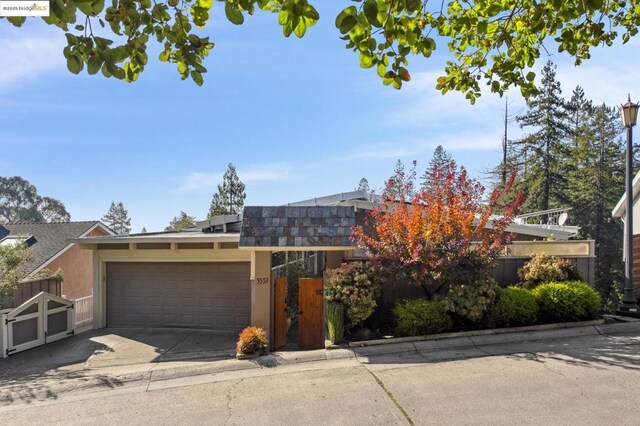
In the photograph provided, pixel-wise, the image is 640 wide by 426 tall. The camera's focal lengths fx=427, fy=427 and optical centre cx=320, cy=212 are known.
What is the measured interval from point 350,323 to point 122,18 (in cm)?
724

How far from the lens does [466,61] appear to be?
15.8 ft

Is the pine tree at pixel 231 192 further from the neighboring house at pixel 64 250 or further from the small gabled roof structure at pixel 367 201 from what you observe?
the small gabled roof structure at pixel 367 201

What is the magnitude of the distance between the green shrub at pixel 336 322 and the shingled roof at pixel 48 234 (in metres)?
15.2

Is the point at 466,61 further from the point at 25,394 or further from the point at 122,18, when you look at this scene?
the point at 25,394

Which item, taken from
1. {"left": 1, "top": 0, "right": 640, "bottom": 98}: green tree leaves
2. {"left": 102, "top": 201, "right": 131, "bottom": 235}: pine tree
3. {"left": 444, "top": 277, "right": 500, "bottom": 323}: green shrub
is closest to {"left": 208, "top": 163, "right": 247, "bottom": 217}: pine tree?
{"left": 444, "top": 277, "right": 500, "bottom": 323}: green shrub

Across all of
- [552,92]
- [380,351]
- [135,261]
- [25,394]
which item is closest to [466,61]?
[380,351]

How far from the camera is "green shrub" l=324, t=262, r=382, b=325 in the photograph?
8227 mm

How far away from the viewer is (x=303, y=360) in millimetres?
7504

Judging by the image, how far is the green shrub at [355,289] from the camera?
8227 mm

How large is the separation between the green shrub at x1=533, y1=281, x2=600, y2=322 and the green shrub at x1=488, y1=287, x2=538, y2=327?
24 cm

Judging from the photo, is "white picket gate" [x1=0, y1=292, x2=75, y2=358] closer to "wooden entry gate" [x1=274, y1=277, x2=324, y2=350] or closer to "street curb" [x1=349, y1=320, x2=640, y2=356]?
"wooden entry gate" [x1=274, y1=277, x2=324, y2=350]

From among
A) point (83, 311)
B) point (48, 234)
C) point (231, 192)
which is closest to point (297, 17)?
point (83, 311)

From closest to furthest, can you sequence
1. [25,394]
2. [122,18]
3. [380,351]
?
[122,18]
[25,394]
[380,351]

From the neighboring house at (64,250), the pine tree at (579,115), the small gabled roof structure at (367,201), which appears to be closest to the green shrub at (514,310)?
the small gabled roof structure at (367,201)
